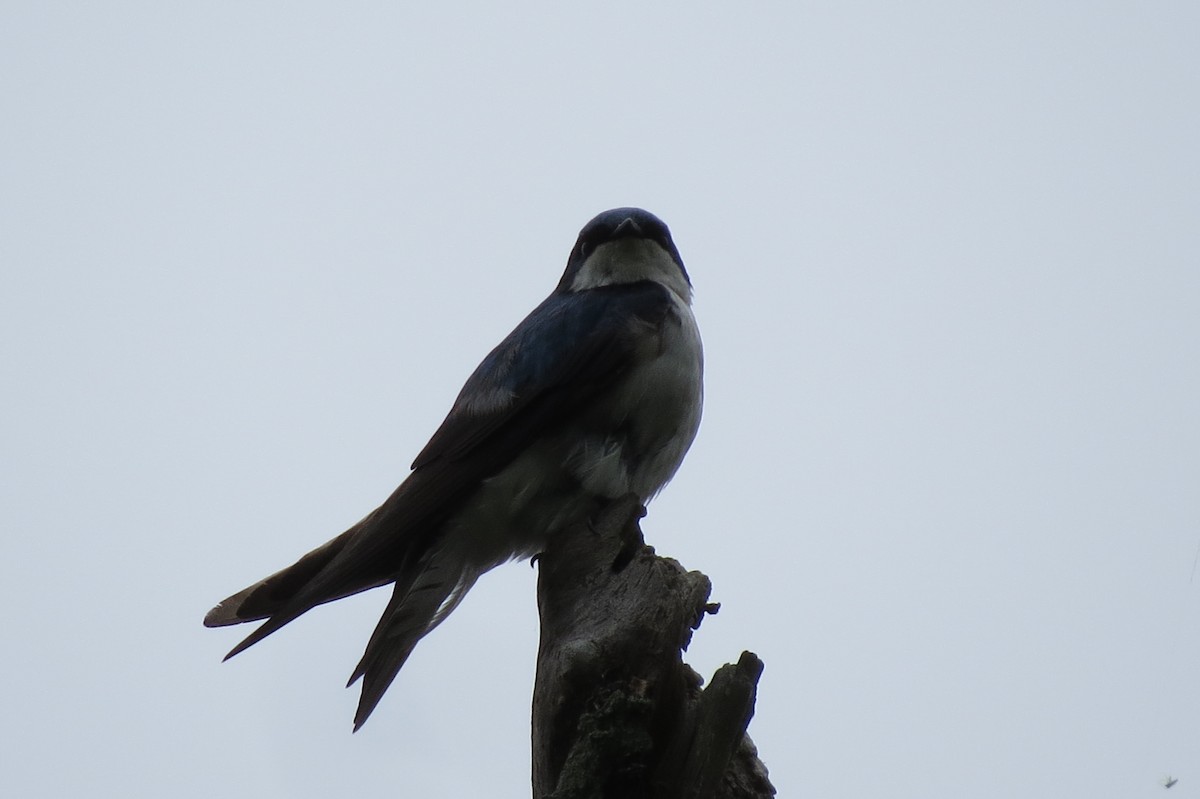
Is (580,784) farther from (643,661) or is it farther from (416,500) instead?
(416,500)

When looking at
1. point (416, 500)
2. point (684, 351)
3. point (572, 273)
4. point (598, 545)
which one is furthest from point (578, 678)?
point (572, 273)

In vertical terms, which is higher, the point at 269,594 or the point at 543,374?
the point at 543,374

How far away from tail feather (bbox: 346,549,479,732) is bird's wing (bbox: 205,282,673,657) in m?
0.08

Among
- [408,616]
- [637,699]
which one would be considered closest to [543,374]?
[408,616]

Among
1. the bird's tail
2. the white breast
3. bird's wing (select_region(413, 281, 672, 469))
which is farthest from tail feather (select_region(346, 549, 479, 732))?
the white breast

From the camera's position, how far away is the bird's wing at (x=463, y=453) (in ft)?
16.0

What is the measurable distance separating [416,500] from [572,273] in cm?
180

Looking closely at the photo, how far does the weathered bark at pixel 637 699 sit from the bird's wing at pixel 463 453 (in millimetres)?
864

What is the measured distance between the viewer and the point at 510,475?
16.2ft

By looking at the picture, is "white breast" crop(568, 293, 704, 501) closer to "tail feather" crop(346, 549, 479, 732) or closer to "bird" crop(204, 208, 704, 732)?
"bird" crop(204, 208, 704, 732)

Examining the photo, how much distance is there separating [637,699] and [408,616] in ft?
5.26

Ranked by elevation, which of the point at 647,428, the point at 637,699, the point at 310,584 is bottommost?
the point at 637,699

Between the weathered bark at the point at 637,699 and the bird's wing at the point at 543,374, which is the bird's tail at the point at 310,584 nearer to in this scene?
the bird's wing at the point at 543,374

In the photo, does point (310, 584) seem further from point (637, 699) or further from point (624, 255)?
point (624, 255)
